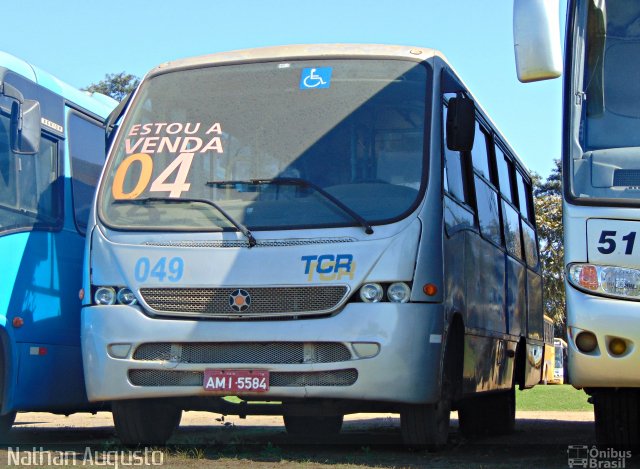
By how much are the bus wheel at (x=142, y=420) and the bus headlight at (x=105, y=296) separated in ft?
2.75

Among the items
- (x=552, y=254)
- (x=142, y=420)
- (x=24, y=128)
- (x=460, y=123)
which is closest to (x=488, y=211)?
(x=460, y=123)

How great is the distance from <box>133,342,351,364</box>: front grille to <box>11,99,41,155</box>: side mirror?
Result: 2.25 meters

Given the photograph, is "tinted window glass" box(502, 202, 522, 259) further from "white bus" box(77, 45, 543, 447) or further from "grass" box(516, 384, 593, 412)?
"grass" box(516, 384, 593, 412)

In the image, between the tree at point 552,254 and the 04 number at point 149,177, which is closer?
the 04 number at point 149,177

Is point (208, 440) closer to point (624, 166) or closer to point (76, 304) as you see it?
point (76, 304)

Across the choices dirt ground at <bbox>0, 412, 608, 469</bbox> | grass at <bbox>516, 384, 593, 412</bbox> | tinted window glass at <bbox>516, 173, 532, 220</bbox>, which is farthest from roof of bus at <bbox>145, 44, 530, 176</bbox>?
grass at <bbox>516, 384, 593, 412</bbox>

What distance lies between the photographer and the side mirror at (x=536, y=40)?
7.39 metres

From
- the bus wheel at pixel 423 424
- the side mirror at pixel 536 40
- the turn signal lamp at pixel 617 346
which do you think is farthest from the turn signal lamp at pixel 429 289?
the side mirror at pixel 536 40

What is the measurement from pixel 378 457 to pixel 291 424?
12.0 ft

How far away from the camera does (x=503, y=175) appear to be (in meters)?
13.6

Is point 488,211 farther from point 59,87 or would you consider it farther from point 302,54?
point 59,87

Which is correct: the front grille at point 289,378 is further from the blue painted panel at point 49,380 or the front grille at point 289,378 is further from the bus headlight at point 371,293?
the blue painted panel at point 49,380

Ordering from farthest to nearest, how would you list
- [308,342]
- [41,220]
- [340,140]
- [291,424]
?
[291,424]
[41,220]
[340,140]
[308,342]

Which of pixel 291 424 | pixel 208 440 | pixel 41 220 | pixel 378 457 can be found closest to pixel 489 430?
pixel 291 424
